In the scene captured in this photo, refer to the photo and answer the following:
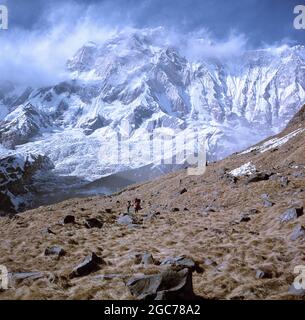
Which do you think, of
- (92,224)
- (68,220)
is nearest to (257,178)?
(92,224)

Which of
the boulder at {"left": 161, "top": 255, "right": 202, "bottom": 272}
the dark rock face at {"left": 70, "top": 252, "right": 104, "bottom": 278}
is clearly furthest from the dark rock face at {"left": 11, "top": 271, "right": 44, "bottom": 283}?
the boulder at {"left": 161, "top": 255, "right": 202, "bottom": 272}

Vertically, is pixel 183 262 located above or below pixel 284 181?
below

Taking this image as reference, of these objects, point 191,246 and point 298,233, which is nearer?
point 298,233

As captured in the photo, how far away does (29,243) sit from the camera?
24844mm

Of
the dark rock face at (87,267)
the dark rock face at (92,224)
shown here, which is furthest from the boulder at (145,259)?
the dark rock face at (92,224)

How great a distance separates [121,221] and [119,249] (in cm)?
964

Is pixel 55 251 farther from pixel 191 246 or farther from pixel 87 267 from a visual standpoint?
pixel 191 246

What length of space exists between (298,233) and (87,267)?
10.8 meters

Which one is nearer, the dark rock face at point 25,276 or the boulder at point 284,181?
the dark rock face at point 25,276

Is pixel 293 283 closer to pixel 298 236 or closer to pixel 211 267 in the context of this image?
pixel 211 267

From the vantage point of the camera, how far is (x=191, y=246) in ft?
75.4

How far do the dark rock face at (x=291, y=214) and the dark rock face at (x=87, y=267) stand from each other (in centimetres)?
1163

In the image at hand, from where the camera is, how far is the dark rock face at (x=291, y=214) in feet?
83.8

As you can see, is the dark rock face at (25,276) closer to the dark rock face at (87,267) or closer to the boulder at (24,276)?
Answer: the boulder at (24,276)
